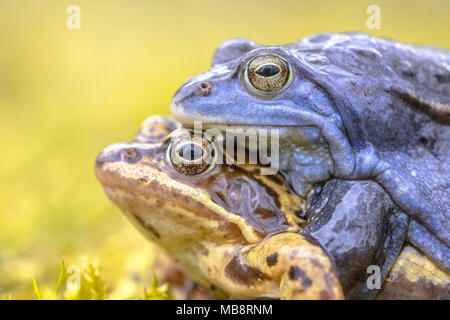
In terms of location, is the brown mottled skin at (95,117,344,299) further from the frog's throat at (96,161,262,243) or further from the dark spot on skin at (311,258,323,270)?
the dark spot on skin at (311,258,323,270)

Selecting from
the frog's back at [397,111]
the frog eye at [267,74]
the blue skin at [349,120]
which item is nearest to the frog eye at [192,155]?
the blue skin at [349,120]

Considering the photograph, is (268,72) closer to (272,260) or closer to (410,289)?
(272,260)

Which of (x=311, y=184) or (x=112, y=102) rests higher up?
(x=311, y=184)

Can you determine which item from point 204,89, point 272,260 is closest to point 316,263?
point 272,260

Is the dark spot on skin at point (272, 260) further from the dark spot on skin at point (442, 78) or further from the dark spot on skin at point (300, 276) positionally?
the dark spot on skin at point (442, 78)

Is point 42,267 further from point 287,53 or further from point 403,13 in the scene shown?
point 403,13
